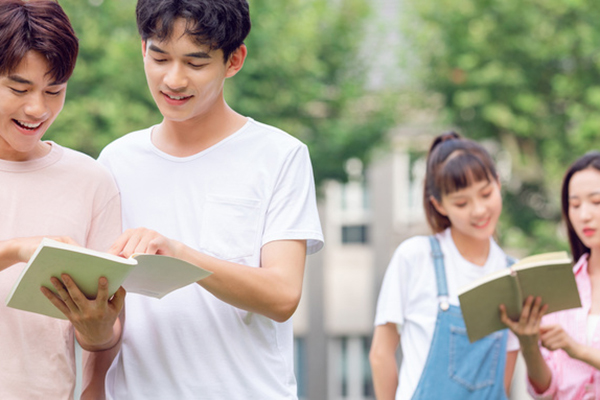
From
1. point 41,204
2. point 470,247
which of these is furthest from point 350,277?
point 41,204

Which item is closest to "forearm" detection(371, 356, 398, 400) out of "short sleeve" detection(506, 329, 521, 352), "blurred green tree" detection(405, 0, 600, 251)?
"short sleeve" detection(506, 329, 521, 352)

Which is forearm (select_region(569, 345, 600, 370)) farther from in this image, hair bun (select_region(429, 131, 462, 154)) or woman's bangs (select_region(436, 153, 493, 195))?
hair bun (select_region(429, 131, 462, 154))

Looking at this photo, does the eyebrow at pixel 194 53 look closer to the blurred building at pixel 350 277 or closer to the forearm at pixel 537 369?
the forearm at pixel 537 369

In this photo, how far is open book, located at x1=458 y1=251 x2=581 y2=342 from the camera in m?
3.07

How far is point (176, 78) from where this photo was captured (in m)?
2.30

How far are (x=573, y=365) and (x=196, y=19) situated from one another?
209 cm

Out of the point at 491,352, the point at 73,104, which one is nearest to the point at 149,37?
the point at 491,352

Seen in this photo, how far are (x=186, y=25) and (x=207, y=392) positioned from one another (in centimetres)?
96

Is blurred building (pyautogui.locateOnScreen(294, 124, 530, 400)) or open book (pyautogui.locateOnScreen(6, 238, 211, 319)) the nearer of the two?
open book (pyautogui.locateOnScreen(6, 238, 211, 319))

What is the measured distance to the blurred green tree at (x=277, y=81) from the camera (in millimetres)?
10297

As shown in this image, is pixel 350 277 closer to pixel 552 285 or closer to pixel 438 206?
pixel 438 206

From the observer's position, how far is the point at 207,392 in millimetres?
2348

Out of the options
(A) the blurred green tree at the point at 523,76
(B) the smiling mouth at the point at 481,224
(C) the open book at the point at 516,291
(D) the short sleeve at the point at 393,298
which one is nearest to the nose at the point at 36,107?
(C) the open book at the point at 516,291

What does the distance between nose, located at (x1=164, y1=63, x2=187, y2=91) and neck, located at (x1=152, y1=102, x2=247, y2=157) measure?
17cm
